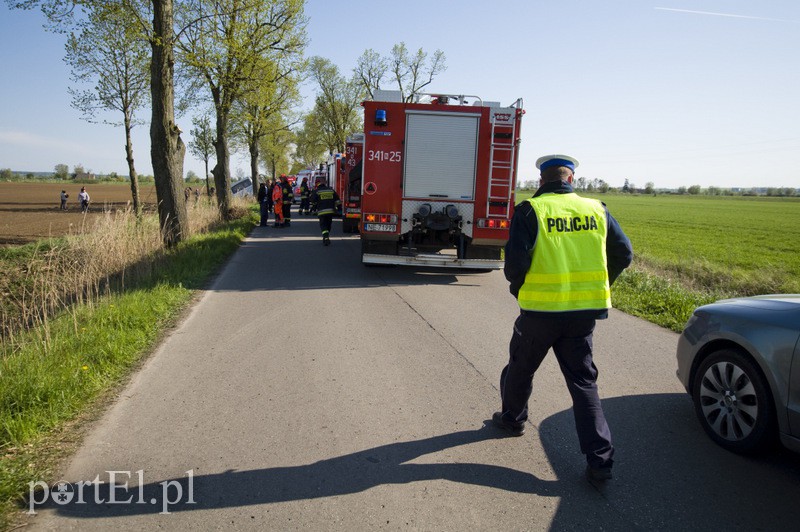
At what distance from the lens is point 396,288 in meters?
9.62

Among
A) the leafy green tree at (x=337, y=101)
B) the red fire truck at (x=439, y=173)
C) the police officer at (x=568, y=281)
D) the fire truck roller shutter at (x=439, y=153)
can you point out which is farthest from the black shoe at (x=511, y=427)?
the leafy green tree at (x=337, y=101)

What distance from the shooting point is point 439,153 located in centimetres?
1013

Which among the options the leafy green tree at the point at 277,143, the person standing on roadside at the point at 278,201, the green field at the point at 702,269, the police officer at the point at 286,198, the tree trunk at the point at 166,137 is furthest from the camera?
the leafy green tree at the point at 277,143

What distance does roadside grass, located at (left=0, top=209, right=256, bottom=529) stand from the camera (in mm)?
3316

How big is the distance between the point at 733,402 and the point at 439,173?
7.26 m

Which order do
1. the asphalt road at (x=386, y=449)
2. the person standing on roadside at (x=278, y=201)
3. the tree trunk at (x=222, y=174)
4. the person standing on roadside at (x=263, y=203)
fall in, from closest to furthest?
the asphalt road at (x=386, y=449), the person standing on roadside at (x=278, y=201), the person standing on roadside at (x=263, y=203), the tree trunk at (x=222, y=174)

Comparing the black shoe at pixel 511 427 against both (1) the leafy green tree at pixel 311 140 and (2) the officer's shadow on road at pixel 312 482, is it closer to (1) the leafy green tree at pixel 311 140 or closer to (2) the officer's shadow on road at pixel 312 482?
(2) the officer's shadow on road at pixel 312 482

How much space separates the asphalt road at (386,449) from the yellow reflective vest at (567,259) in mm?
1082

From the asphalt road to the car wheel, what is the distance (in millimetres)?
126

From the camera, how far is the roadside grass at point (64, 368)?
3.32m

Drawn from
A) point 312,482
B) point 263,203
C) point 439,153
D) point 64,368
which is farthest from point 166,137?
point 312,482

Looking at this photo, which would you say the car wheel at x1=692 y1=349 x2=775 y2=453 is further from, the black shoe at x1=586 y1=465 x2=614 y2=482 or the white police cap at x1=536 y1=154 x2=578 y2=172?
the white police cap at x1=536 y1=154 x2=578 y2=172

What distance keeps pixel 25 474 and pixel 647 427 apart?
4130 mm

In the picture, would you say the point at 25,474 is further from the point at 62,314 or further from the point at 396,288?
the point at 396,288
